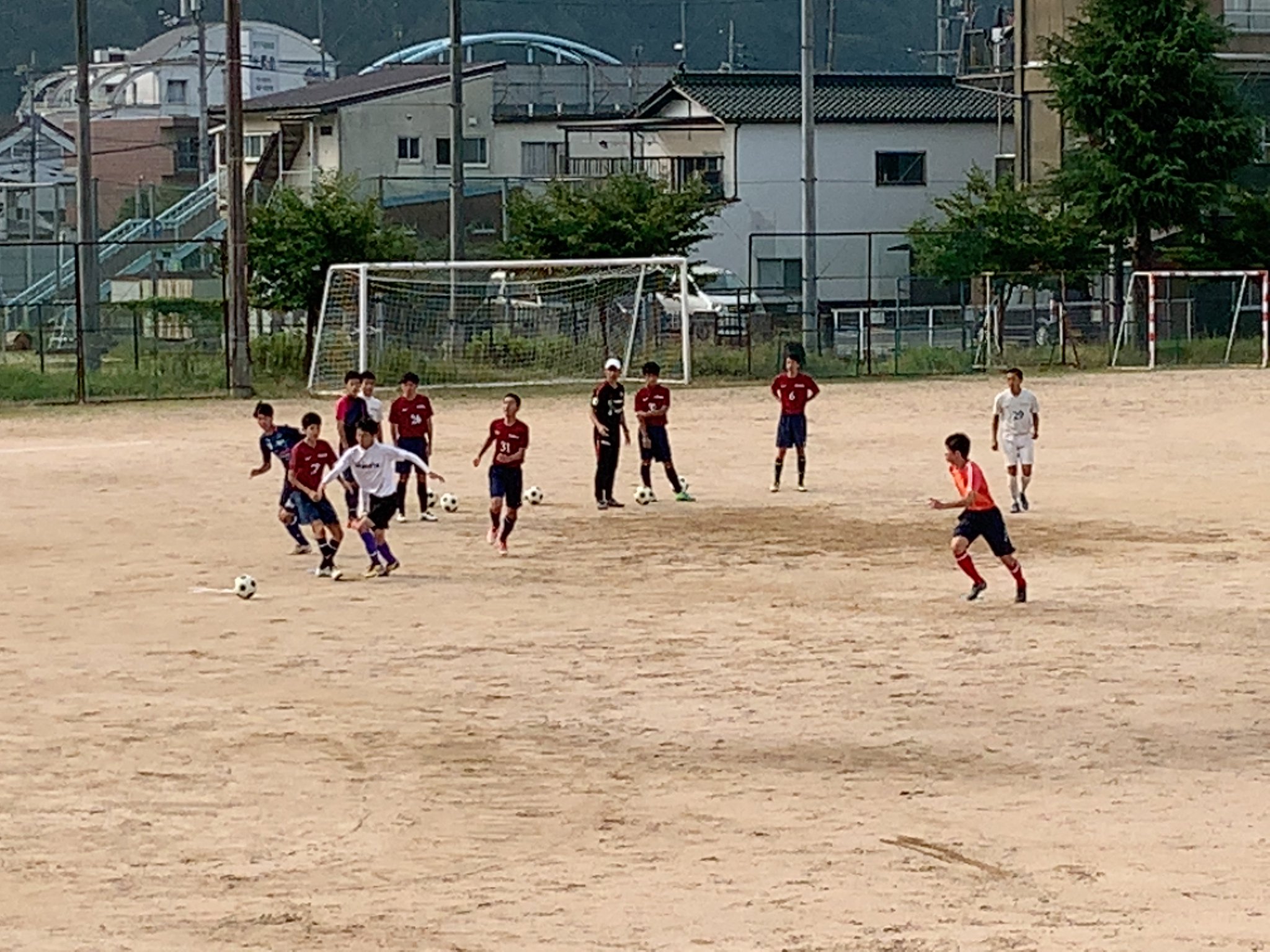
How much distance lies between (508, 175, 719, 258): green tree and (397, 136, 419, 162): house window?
21.7 m

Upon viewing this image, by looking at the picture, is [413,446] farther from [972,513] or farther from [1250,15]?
[1250,15]

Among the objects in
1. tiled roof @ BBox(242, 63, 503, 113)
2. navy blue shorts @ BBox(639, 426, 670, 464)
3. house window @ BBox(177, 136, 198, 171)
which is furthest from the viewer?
house window @ BBox(177, 136, 198, 171)

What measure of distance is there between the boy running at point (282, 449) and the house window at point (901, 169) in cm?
4321

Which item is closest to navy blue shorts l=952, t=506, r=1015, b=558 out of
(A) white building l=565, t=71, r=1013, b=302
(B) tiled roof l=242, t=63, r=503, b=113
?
(A) white building l=565, t=71, r=1013, b=302

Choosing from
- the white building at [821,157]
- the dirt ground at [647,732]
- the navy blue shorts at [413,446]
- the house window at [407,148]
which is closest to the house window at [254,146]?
the house window at [407,148]

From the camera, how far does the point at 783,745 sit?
12023 mm

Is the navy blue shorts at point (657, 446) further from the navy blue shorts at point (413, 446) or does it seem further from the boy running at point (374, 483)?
Result: the boy running at point (374, 483)

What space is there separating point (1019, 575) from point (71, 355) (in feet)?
106

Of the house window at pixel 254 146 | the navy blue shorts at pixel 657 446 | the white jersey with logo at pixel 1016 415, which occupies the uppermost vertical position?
the house window at pixel 254 146

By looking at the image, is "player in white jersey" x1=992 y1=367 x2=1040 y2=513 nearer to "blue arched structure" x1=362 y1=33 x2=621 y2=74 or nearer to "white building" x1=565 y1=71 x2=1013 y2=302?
"white building" x1=565 y1=71 x2=1013 y2=302

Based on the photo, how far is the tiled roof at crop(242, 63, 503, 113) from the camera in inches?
2594

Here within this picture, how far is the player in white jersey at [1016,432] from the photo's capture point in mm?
22547

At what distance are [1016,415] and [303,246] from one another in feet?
69.0

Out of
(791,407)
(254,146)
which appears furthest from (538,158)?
(791,407)
